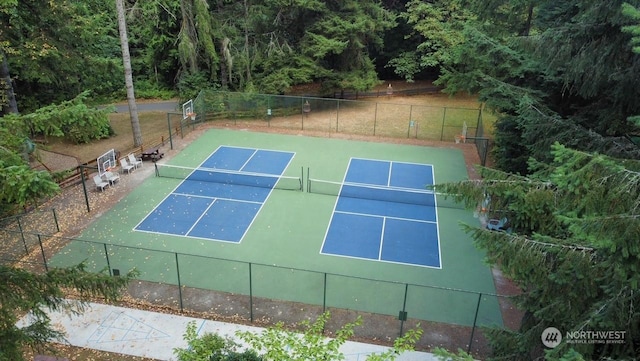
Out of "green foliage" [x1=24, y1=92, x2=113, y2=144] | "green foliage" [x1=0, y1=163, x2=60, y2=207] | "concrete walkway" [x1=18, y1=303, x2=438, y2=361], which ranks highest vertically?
"green foliage" [x1=24, y1=92, x2=113, y2=144]

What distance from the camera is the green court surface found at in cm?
1202

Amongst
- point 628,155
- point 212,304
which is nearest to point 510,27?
point 628,155

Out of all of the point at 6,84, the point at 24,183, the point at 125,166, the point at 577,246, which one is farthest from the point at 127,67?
the point at 577,246

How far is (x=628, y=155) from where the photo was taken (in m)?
7.71

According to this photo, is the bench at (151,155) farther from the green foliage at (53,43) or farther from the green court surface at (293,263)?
the green foliage at (53,43)

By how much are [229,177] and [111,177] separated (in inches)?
178

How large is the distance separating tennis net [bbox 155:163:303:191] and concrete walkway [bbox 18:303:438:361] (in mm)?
8060

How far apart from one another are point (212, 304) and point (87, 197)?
26.3 ft

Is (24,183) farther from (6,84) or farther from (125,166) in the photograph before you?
(6,84)

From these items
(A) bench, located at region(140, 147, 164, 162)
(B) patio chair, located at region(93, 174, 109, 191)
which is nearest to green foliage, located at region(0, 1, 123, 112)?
(A) bench, located at region(140, 147, 164, 162)

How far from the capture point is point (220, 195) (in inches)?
711

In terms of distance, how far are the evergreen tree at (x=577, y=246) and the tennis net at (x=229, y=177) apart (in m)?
12.0

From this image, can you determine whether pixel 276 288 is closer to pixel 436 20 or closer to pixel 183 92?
pixel 183 92

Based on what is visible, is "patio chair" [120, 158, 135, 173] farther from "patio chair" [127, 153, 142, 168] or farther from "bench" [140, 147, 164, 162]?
"bench" [140, 147, 164, 162]
